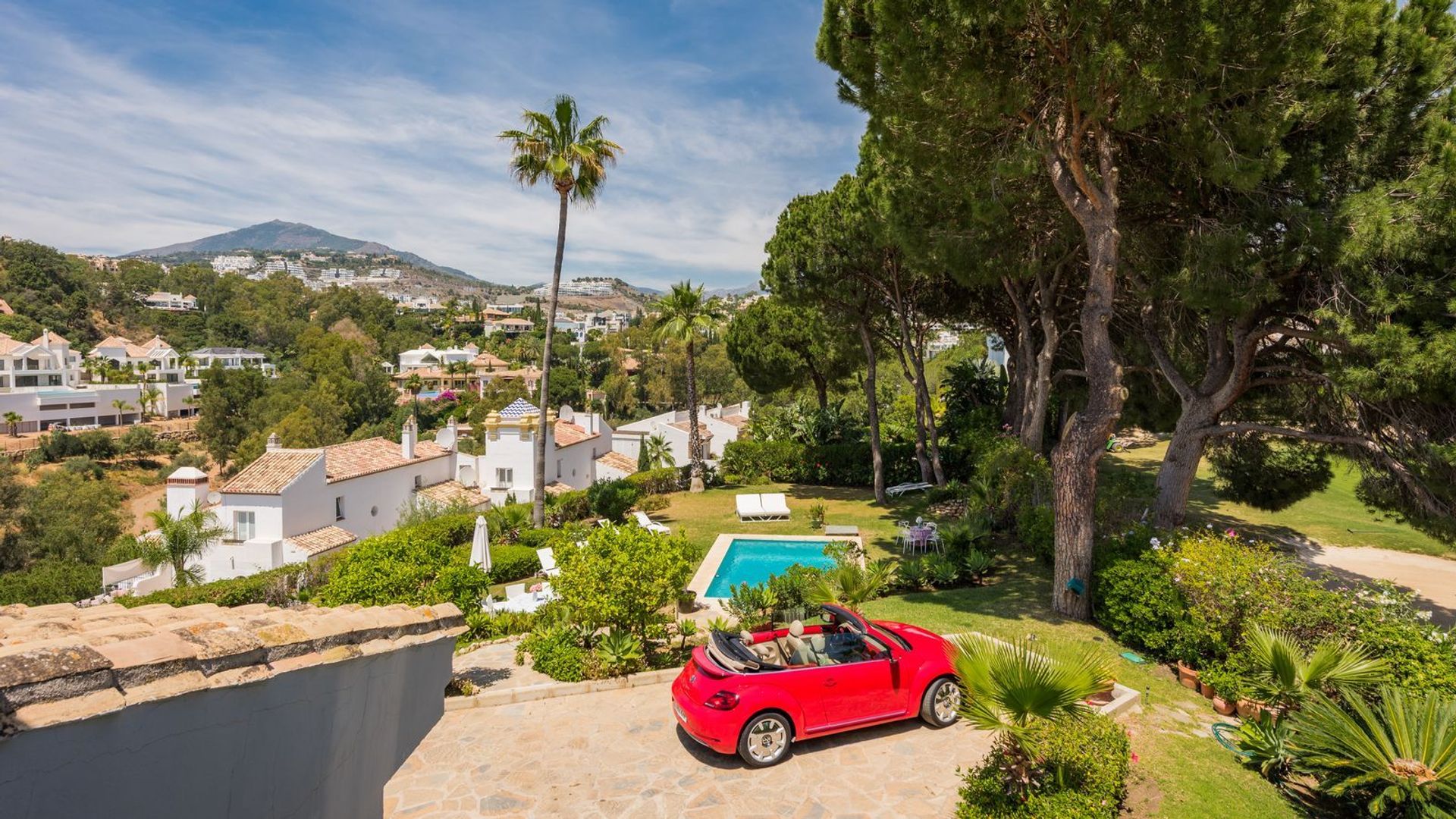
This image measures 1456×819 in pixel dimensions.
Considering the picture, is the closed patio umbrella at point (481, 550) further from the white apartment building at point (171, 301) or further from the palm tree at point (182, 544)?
the white apartment building at point (171, 301)

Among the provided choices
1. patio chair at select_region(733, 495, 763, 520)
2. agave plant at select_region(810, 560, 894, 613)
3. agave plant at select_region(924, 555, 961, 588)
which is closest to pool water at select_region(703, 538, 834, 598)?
patio chair at select_region(733, 495, 763, 520)

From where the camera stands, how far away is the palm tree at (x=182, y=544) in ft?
65.1

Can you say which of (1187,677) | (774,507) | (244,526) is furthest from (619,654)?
(244,526)

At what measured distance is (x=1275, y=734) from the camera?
657cm

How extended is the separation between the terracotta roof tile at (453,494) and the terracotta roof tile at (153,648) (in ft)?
74.3

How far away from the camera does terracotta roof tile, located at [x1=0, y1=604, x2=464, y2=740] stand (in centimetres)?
224

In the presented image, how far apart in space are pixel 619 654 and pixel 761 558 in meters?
8.85

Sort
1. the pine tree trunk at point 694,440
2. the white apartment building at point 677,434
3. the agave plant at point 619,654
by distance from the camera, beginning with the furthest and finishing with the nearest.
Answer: the white apartment building at point 677,434
the pine tree trunk at point 694,440
the agave plant at point 619,654

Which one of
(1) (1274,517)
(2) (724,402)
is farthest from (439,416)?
(1) (1274,517)

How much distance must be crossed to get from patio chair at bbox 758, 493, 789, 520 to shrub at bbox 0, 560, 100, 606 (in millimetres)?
22397

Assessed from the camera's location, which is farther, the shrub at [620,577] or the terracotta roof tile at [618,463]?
the terracotta roof tile at [618,463]

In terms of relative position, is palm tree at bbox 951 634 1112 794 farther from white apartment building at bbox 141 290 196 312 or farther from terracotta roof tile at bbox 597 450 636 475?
white apartment building at bbox 141 290 196 312

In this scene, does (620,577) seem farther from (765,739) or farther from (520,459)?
(520,459)

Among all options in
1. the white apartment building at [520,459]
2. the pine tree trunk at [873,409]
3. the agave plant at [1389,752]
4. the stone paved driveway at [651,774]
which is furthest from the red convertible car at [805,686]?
the white apartment building at [520,459]
